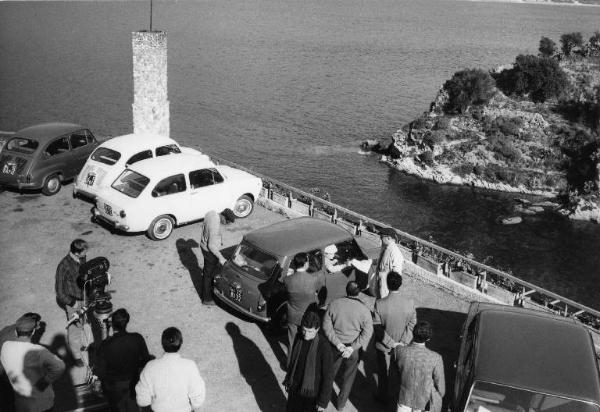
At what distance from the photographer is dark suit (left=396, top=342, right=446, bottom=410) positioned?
6.62m

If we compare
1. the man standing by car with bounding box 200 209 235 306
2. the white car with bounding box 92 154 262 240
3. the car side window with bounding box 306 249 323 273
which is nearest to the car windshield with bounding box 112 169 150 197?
the white car with bounding box 92 154 262 240

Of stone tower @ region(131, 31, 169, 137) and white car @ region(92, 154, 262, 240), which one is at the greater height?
stone tower @ region(131, 31, 169, 137)

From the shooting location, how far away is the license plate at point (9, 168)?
1513 cm

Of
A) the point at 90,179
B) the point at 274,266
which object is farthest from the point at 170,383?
the point at 90,179

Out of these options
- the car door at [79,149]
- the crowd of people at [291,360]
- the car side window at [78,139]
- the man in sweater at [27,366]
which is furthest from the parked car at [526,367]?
the car side window at [78,139]

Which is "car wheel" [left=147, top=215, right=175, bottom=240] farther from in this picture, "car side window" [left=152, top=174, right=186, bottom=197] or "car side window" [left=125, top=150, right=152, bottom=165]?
"car side window" [left=125, top=150, right=152, bottom=165]

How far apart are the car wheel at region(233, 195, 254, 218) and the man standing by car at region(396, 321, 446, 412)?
27.9 ft

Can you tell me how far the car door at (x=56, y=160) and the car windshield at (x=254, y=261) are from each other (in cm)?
771

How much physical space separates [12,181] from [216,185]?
5571 millimetres

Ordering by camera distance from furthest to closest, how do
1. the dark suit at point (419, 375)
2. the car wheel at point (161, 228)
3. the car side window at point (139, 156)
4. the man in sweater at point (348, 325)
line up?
the car side window at point (139, 156)
the car wheel at point (161, 228)
the man in sweater at point (348, 325)
the dark suit at point (419, 375)

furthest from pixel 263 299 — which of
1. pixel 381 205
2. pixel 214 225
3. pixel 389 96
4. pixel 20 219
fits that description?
pixel 389 96

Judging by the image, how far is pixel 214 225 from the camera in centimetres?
995

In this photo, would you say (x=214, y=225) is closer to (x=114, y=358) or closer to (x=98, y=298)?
(x=98, y=298)

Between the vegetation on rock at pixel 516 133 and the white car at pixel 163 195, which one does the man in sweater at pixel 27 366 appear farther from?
the vegetation on rock at pixel 516 133
